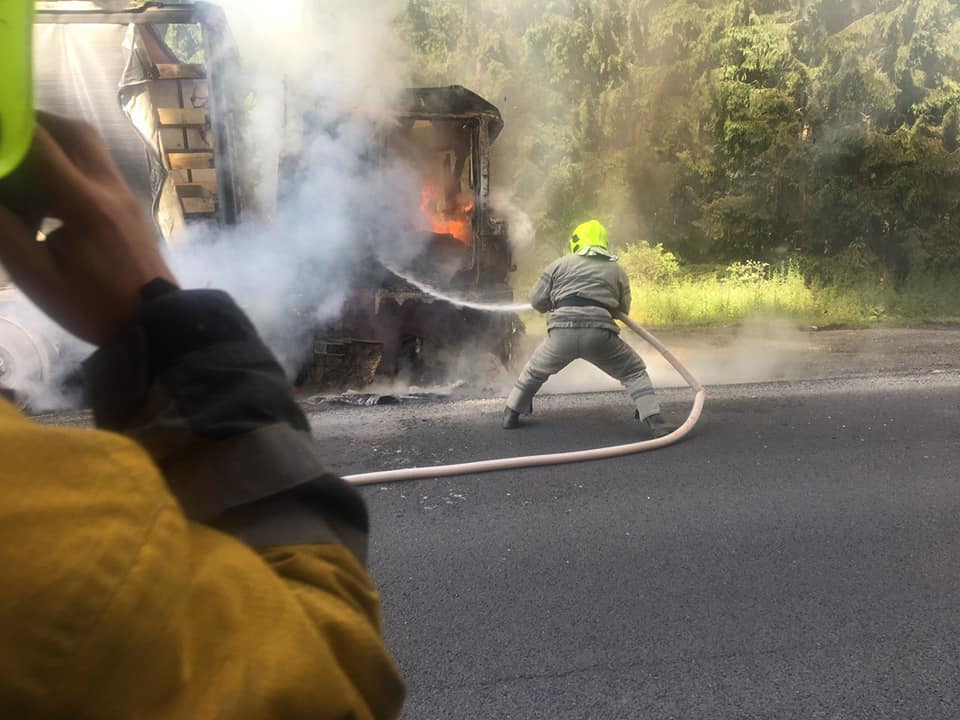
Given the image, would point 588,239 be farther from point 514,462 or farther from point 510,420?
point 514,462

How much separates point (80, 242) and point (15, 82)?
0.17 metres

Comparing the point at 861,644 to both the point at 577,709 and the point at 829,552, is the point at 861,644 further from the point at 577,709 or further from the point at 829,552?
the point at 577,709

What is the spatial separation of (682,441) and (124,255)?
4.94m

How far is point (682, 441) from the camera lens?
5.33 meters

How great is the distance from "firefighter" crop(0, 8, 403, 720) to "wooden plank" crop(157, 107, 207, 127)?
6.24 m

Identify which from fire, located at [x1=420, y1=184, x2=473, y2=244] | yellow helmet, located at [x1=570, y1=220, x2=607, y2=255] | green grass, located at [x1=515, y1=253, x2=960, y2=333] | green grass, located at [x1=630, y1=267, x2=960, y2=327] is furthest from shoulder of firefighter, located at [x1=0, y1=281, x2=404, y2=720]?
green grass, located at [x1=630, y1=267, x2=960, y2=327]

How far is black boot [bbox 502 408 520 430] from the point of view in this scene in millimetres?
5746

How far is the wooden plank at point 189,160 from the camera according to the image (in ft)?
21.1

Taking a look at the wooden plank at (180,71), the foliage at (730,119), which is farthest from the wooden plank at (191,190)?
the foliage at (730,119)

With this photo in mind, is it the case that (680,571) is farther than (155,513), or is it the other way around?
(680,571)

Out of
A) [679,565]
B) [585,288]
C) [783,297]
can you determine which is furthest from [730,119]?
[679,565]

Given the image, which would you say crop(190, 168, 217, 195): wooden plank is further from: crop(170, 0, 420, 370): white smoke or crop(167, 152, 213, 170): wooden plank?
crop(170, 0, 420, 370): white smoke

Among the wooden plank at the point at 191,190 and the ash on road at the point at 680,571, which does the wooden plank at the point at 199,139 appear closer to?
the wooden plank at the point at 191,190

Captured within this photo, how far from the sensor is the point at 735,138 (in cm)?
1430
